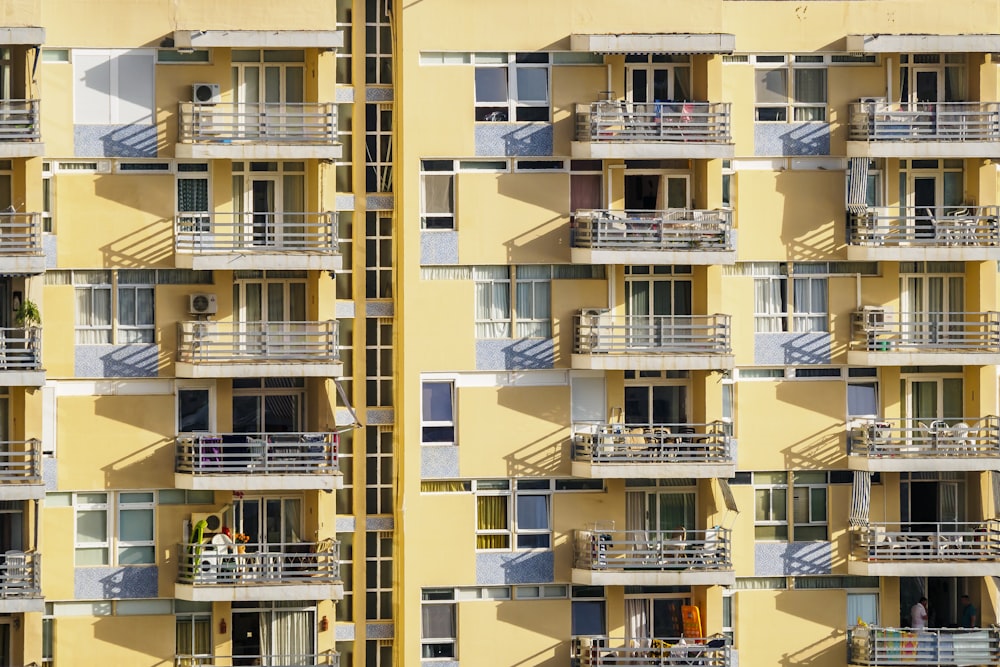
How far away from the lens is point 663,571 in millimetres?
48906

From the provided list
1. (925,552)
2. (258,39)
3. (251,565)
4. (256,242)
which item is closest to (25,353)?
(256,242)

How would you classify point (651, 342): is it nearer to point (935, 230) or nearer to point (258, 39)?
point (935, 230)

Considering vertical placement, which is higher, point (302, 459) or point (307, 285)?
point (307, 285)

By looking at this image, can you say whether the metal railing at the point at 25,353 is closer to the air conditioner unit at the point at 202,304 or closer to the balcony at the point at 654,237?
the air conditioner unit at the point at 202,304

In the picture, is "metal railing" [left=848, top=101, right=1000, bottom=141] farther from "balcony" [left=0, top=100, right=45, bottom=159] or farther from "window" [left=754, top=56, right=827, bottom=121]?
"balcony" [left=0, top=100, right=45, bottom=159]

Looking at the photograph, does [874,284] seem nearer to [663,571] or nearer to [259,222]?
[663,571]

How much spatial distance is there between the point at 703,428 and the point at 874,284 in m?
4.41

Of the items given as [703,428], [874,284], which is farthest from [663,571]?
[874,284]

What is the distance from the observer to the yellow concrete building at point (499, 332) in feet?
158

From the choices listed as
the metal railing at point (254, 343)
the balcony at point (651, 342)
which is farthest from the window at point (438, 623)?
the balcony at point (651, 342)

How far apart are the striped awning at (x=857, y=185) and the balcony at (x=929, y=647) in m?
7.96

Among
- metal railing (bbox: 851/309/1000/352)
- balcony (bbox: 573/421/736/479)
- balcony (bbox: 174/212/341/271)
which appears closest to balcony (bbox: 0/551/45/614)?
balcony (bbox: 174/212/341/271)

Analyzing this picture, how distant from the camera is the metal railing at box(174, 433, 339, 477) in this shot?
4803 centimetres

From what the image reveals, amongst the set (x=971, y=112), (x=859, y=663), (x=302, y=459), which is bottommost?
(x=859, y=663)
